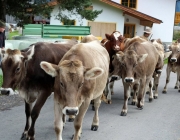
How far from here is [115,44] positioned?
31.7ft

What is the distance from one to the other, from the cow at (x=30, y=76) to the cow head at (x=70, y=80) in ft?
2.66

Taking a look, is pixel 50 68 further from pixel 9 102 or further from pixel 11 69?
pixel 9 102

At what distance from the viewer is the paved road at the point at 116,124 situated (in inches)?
273

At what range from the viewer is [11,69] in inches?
230

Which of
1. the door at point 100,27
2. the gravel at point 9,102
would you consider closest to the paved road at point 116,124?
the gravel at point 9,102

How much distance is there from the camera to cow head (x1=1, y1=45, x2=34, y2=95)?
226 inches

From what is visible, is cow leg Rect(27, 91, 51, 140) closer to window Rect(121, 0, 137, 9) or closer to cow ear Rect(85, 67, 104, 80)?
cow ear Rect(85, 67, 104, 80)

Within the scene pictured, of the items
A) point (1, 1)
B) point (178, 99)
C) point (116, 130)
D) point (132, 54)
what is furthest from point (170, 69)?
point (1, 1)

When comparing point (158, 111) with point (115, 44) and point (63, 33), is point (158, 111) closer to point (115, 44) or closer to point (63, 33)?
point (115, 44)

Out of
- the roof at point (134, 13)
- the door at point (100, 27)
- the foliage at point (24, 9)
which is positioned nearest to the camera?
the foliage at point (24, 9)

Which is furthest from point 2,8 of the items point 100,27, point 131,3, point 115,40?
point 131,3

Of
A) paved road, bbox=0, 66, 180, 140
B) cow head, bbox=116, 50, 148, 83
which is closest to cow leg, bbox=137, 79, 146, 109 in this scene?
paved road, bbox=0, 66, 180, 140

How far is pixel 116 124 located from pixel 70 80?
9.90ft

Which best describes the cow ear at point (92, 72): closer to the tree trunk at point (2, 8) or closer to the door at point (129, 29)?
the tree trunk at point (2, 8)
